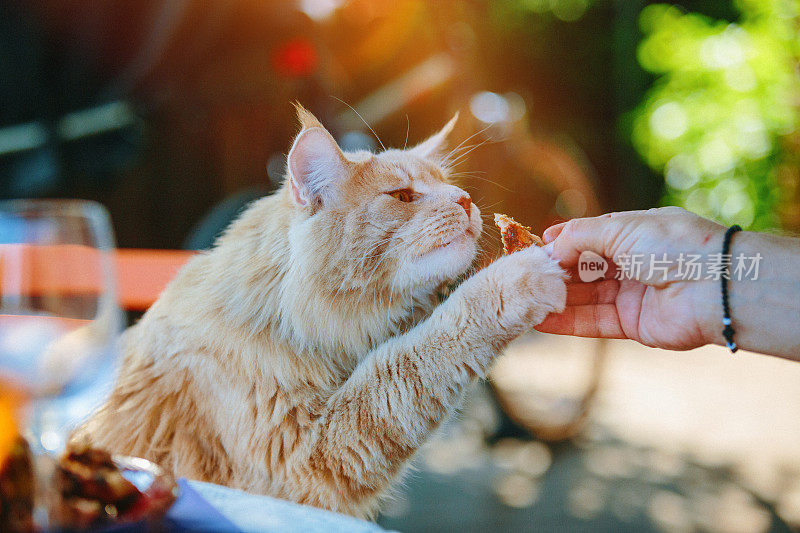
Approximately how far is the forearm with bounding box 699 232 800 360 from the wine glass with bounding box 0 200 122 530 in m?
0.79

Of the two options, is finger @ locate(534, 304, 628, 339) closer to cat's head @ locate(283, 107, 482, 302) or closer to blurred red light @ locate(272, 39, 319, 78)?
cat's head @ locate(283, 107, 482, 302)

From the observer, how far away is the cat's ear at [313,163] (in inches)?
33.0

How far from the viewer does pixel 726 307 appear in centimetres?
85

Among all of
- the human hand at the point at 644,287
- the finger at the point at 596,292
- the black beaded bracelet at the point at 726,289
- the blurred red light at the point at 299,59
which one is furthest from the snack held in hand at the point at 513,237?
the blurred red light at the point at 299,59

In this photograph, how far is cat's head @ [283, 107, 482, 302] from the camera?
860mm

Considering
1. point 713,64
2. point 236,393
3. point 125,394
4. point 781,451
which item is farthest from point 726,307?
point 781,451

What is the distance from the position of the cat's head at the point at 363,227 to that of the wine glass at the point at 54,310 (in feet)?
1.08

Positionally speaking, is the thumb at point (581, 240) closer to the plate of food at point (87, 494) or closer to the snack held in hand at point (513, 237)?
the snack held in hand at point (513, 237)

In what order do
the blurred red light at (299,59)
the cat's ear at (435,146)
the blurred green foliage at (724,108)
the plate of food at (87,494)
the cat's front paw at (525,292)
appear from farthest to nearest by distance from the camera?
the blurred green foliage at (724,108), the blurred red light at (299,59), the cat's ear at (435,146), the cat's front paw at (525,292), the plate of food at (87,494)

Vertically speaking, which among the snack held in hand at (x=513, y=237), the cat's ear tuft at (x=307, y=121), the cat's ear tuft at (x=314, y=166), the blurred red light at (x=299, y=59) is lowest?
the snack held in hand at (x=513, y=237)

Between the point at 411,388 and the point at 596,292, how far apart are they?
41 centimetres

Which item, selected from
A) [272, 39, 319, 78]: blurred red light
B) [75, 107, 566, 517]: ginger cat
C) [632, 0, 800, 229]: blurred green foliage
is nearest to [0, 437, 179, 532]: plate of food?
[75, 107, 566, 517]: ginger cat

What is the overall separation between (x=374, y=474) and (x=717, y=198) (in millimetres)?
1773

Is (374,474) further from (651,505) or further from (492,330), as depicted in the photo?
(651,505)
